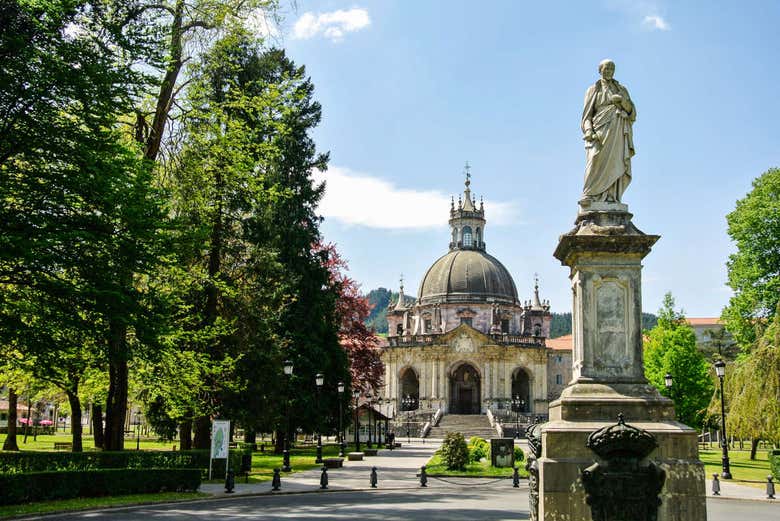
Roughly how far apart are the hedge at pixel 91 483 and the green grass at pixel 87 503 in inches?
10.5

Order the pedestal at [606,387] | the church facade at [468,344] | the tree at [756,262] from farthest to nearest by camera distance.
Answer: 1. the church facade at [468,344]
2. the tree at [756,262]
3. the pedestal at [606,387]

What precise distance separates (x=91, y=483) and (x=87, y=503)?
1466mm

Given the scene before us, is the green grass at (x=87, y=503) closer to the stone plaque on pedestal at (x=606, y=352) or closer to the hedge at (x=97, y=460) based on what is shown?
the hedge at (x=97, y=460)

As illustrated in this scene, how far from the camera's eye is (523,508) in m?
17.4

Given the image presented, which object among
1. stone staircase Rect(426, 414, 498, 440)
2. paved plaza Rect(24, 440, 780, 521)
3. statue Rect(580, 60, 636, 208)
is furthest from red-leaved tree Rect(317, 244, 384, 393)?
statue Rect(580, 60, 636, 208)

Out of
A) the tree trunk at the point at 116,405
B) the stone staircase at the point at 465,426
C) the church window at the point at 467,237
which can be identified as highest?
the church window at the point at 467,237

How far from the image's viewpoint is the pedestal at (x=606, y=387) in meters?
10.3

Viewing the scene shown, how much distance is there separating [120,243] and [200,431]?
41.6 feet

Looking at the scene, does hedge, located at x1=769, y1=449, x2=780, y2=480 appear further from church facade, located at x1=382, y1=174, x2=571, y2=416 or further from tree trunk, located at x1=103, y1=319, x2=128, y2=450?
church facade, located at x1=382, y1=174, x2=571, y2=416

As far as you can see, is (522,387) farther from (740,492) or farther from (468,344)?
(740,492)

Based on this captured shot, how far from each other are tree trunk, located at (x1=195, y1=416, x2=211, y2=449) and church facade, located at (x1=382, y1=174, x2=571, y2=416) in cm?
5324

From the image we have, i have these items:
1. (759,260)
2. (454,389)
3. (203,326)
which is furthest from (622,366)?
(454,389)

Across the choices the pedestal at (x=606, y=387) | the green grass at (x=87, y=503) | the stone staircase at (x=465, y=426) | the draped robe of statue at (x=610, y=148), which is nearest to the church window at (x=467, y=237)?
the stone staircase at (x=465, y=426)

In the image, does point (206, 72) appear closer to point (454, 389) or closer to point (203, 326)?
point (203, 326)
